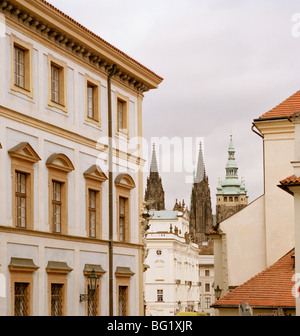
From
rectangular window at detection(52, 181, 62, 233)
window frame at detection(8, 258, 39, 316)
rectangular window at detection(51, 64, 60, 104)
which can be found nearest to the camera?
window frame at detection(8, 258, 39, 316)

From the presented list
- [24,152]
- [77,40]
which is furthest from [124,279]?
[77,40]

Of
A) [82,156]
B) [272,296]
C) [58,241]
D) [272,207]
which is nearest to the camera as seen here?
[58,241]

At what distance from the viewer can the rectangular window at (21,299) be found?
23.4 meters

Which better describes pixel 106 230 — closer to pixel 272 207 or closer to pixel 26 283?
pixel 26 283

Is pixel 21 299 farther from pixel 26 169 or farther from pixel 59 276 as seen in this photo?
pixel 26 169

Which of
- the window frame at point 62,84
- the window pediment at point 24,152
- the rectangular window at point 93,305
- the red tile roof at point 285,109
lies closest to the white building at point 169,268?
the red tile roof at point 285,109

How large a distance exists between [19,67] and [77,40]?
3.28 meters

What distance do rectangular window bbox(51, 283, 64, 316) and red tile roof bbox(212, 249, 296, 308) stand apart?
904cm

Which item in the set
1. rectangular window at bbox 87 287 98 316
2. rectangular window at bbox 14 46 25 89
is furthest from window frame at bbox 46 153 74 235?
rectangular window at bbox 87 287 98 316

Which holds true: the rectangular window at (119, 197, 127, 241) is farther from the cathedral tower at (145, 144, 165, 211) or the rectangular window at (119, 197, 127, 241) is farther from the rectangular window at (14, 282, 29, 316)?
the cathedral tower at (145, 144, 165, 211)

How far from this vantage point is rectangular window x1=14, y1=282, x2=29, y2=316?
923 inches
